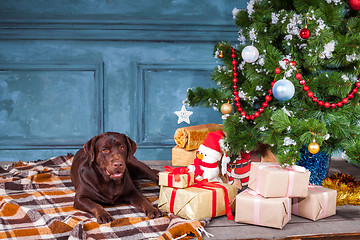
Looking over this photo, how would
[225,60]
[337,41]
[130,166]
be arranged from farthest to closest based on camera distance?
[130,166] < [225,60] < [337,41]

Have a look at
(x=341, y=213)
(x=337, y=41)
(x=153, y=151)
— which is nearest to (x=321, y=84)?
(x=337, y=41)

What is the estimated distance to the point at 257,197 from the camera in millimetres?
1719

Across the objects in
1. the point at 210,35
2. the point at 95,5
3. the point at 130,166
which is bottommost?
the point at 130,166

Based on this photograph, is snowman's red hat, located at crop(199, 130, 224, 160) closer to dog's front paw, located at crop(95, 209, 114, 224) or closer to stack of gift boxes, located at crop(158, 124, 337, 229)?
stack of gift boxes, located at crop(158, 124, 337, 229)

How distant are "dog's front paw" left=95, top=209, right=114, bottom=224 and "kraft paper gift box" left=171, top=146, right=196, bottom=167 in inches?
38.2

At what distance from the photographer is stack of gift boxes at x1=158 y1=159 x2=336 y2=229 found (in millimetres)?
1697

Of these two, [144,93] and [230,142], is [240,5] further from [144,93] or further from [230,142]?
[230,142]

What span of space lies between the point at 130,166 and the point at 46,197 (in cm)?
64

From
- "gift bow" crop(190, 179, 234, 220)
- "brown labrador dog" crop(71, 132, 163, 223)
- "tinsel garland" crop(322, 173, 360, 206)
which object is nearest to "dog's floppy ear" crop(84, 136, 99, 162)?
"brown labrador dog" crop(71, 132, 163, 223)

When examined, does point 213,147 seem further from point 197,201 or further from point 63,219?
point 63,219

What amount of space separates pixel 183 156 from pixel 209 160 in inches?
23.8

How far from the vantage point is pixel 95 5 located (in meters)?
3.45

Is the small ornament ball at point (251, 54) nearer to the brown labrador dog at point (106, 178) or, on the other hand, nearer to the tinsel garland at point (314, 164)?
the tinsel garland at point (314, 164)

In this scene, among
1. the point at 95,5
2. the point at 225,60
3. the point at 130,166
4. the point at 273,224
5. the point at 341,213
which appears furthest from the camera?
the point at 95,5
